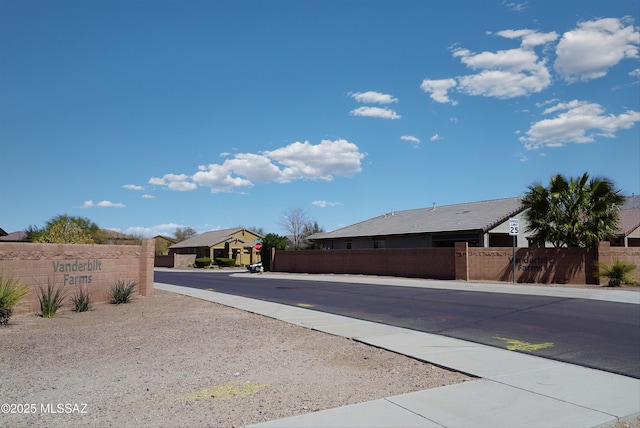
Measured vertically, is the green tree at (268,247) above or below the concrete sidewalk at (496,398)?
above

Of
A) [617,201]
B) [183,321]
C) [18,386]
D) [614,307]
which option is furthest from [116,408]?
[617,201]

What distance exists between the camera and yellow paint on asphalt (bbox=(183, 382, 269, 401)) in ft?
21.8

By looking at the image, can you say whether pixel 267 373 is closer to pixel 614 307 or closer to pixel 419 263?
pixel 614 307

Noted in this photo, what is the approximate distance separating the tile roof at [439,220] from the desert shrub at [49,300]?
25353mm

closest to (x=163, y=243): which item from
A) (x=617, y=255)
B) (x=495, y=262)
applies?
(x=495, y=262)

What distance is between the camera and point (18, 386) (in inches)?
281

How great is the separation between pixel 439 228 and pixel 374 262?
5227mm

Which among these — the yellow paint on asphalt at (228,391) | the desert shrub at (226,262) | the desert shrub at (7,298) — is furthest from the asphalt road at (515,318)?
the desert shrub at (226,262)

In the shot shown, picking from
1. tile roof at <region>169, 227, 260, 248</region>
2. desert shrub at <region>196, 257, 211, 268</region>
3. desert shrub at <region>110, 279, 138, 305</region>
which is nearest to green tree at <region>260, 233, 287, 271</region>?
desert shrub at <region>196, 257, 211, 268</region>

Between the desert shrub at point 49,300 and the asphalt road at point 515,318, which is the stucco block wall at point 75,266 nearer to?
the desert shrub at point 49,300

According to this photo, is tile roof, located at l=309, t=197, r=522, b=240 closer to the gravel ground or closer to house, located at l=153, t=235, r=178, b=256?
A: the gravel ground

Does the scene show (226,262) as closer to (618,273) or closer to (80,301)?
(618,273)

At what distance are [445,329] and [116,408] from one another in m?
8.03

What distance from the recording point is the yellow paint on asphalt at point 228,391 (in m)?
6.65
